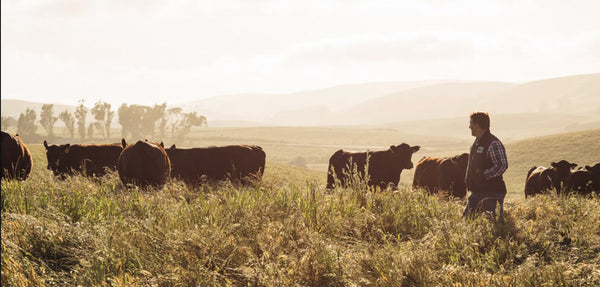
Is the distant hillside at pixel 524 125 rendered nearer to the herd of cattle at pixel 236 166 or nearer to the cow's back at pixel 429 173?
the herd of cattle at pixel 236 166

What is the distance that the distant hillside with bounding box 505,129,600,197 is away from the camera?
36.6 meters

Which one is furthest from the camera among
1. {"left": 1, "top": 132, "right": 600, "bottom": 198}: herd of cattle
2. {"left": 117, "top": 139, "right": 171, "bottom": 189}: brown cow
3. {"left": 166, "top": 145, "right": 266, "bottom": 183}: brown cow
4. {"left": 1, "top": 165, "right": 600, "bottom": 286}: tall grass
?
{"left": 166, "top": 145, "right": 266, "bottom": 183}: brown cow

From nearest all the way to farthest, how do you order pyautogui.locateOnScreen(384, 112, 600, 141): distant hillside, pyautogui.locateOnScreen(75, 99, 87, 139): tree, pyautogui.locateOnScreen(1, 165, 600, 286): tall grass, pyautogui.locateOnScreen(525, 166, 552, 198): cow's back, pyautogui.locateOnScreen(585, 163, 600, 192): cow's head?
1. pyautogui.locateOnScreen(1, 165, 600, 286): tall grass
2. pyautogui.locateOnScreen(585, 163, 600, 192): cow's head
3. pyautogui.locateOnScreen(525, 166, 552, 198): cow's back
4. pyautogui.locateOnScreen(75, 99, 87, 139): tree
5. pyautogui.locateOnScreen(384, 112, 600, 141): distant hillside

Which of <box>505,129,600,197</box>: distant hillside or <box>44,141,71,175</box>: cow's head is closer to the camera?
<box>44,141,71,175</box>: cow's head

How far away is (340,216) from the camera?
6238mm

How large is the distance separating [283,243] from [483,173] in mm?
3587

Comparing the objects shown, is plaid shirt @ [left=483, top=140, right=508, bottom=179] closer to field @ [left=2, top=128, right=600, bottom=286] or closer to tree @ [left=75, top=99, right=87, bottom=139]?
field @ [left=2, top=128, right=600, bottom=286]

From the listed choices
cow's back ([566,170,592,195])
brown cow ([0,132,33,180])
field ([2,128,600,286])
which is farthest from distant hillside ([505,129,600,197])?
brown cow ([0,132,33,180])

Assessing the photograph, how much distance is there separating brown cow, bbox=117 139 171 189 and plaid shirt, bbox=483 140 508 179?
300 inches

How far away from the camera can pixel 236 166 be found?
1370 centimetres

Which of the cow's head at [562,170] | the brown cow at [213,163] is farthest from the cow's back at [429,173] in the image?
the brown cow at [213,163]

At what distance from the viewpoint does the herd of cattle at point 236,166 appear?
10859 millimetres

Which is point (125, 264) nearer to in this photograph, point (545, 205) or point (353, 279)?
point (353, 279)

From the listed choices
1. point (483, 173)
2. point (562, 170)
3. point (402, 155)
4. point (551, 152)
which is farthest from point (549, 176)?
point (551, 152)
